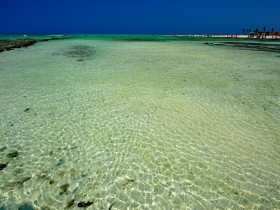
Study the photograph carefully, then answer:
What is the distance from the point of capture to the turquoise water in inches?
165

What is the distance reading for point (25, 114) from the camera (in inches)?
300

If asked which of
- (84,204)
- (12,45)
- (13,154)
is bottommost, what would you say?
(84,204)

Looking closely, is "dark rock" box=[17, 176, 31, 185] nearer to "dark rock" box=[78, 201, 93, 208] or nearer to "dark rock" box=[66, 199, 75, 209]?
"dark rock" box=[66, 199, 75, 209]

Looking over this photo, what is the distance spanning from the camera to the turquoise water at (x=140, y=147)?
4.18 metres

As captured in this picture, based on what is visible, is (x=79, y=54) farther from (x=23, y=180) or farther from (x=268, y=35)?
(x=268, y=35)

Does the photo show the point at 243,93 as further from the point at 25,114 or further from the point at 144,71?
the point at 25,114

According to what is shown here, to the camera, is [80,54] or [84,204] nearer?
[84,204]

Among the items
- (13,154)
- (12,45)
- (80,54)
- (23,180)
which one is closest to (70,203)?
(23,180)

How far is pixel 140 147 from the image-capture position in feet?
18.8

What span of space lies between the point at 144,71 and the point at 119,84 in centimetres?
391

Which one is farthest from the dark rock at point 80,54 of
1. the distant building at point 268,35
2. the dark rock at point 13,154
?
the distant building at point 268,35

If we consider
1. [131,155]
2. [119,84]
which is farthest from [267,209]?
[119,84]

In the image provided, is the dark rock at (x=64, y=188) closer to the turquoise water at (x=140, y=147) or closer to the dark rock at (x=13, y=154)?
the turquoise water at (x=140, y=147)

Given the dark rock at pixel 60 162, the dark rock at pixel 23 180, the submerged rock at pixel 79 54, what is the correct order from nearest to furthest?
1. the dark rock at pixel 23 180
2. the dark rock at pixel 60 162
3. the submerged rock at pixel 79 54
